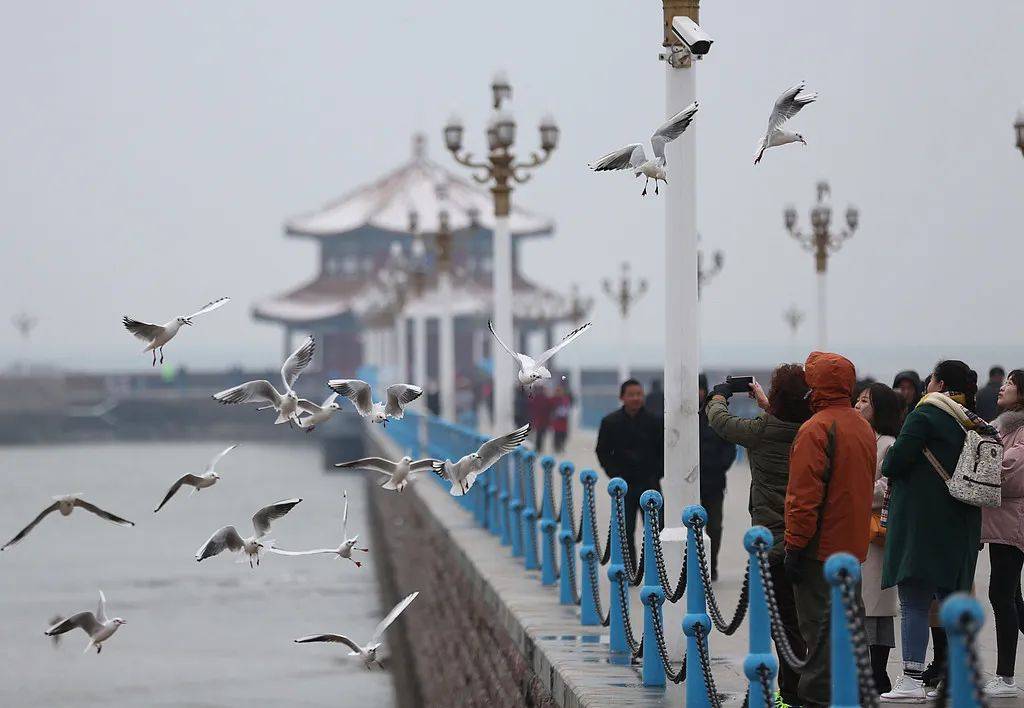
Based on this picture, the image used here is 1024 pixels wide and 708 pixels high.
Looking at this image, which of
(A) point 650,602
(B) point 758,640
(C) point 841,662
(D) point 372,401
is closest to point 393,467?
(D) point 372,401

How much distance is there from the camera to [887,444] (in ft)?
24.9

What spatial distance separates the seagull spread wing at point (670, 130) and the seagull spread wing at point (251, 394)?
1.86 m

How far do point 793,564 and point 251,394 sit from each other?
7.15ft

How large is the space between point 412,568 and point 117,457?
5102cm

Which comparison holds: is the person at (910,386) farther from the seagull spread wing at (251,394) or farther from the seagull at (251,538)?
the seagull spread wing at (251,394)

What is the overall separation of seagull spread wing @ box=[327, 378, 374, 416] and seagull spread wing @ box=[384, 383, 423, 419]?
0.25 ft

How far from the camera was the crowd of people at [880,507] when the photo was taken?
20.1ft

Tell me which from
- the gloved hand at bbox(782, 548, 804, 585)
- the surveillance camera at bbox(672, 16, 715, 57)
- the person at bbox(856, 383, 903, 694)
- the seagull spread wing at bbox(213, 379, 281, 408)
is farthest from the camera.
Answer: the surveillance camera at bbox(672, 16, 715, 57)

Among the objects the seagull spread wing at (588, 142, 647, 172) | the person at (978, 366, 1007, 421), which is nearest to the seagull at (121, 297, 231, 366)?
the seagull spread wing at (588, 142, 647, 172)

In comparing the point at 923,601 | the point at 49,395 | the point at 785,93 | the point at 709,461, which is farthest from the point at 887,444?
the point at 49,395

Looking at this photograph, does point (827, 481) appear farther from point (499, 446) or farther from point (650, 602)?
point (499, 446)

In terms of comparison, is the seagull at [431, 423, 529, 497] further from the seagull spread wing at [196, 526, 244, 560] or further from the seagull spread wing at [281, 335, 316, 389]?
the seagull spread wing at [196, 526, 244, 560]

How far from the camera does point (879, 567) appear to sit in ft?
23.6

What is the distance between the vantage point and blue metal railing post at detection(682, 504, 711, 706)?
19.5 ft
